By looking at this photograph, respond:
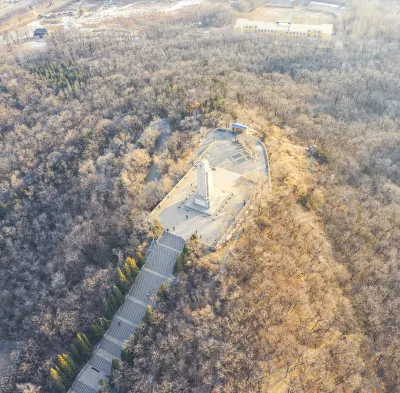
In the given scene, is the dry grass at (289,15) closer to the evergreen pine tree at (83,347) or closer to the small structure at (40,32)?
the small structure at (40,32)

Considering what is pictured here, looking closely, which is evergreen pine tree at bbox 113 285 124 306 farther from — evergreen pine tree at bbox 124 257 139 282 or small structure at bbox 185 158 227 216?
small structure at bbox 185 158 227 216

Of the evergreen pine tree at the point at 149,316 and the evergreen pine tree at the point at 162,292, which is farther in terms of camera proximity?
the evergreen pine tree at the point at 162,292

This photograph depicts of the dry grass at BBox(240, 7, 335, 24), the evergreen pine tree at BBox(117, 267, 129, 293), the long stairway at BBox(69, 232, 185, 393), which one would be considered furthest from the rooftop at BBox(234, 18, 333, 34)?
the evergreen pine tree at BBox(117, 267, 129, 293)

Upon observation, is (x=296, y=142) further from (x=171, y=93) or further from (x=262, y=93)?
(x=171, y=93)

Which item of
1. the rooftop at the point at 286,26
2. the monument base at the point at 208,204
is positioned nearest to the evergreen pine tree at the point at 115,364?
the monument base at the point at 208,204

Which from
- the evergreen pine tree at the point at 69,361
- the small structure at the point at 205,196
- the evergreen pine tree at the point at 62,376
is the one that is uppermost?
the small structure at the point at 205,196

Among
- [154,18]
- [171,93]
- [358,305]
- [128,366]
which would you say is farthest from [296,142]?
[154,18]

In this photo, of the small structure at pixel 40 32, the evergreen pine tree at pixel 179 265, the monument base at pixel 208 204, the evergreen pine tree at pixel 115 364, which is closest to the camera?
the evergreen pine tree at pixel 115 364
